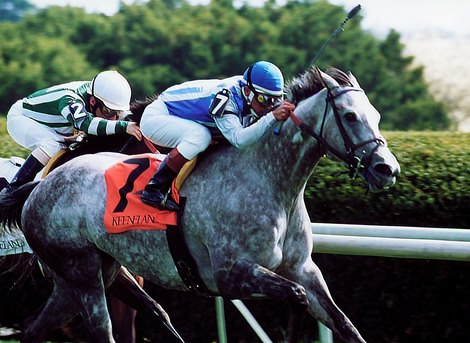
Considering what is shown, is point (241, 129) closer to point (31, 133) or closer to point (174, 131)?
point (174, 131)

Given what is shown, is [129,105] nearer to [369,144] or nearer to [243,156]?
[243,156]

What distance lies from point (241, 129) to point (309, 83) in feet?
1.29

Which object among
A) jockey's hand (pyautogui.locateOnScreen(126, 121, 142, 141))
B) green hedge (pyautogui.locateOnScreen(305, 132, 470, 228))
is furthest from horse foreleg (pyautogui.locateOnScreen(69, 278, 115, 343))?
green hedge (pyautogui.locateOnScreen(305, 132, 470, 228))

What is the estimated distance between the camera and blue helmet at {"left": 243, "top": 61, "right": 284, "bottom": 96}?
502 cm

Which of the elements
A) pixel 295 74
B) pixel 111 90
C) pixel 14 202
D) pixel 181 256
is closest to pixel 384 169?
pixel 181 256

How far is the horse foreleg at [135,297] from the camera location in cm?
592

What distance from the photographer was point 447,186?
6.14m

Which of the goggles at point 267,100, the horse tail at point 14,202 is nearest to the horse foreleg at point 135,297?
the horse tail at point 14,202

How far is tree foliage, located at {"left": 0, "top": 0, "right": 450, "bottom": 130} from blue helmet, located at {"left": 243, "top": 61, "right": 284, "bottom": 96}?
11.2 meters

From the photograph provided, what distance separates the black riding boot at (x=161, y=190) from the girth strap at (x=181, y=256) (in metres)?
0.06

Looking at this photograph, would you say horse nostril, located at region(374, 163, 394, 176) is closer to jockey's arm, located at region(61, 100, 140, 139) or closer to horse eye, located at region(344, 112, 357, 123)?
horse eye, located at region(344, 112, 357, 123)

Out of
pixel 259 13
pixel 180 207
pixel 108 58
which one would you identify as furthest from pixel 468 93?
pixel 180 207

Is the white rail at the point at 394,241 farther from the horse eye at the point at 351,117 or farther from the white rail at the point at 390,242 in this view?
the horse eye at the point at 351,117

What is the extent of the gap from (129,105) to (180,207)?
1.24 metres
